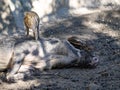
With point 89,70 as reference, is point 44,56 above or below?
above

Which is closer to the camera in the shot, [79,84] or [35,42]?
[79,84]

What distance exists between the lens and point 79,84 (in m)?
5.79

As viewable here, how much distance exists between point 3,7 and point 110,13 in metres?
2.52

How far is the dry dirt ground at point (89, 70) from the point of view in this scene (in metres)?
5.73

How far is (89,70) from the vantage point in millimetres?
6594

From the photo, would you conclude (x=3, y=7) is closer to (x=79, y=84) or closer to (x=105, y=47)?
(x=105, y=47)

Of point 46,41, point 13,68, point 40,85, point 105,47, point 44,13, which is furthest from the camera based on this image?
point 44,13

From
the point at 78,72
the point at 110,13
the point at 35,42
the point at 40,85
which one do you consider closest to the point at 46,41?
the point at 35,42

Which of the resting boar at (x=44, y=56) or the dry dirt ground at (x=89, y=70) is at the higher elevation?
the resting boar at (x=44, y=56)

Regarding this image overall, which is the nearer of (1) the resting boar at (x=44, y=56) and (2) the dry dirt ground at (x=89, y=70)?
(2) the dry dirt ground at (x=89, y=70)

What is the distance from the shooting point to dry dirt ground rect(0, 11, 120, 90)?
573cm

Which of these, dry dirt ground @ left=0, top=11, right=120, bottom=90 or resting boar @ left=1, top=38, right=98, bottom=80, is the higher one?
resting boar @ left=1, top=38, right=98, bottom=80

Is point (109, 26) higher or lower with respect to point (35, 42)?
lower

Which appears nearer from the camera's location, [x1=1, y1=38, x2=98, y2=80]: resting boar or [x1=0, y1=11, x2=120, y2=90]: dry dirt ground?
[x1=0, y1=11, x2=120, y2=90]: dry dirt ground
